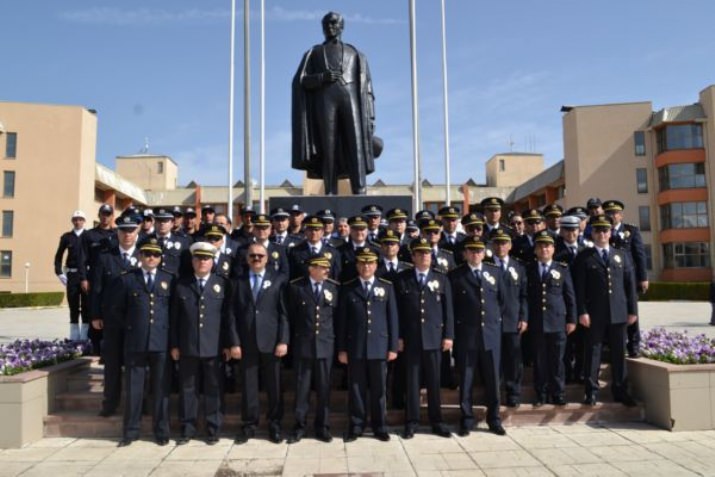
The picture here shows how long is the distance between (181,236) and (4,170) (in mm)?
35289

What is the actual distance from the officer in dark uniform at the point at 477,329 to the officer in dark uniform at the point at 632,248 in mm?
1876

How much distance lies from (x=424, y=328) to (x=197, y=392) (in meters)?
2.21

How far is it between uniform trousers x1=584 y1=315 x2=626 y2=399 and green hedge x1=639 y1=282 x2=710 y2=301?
2579cm

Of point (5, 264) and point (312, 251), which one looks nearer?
point (312, 251)

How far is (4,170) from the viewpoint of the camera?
1411 inches

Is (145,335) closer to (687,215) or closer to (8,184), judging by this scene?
(8,184)

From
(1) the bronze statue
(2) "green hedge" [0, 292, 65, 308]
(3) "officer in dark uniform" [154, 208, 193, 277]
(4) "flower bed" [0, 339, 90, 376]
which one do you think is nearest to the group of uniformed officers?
(3) "officer in dark uniform" [154, 208, 193, 277]

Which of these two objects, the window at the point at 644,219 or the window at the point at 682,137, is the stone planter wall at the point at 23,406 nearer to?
the window at the point at 644,219

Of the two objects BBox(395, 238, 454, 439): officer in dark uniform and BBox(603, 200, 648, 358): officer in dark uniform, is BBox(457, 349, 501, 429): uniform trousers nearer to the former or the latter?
BBox(395, 238, 454, 439): officer in dark uniform

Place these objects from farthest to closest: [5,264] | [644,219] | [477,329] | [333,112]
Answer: [644,219] < [5,264] < [333,112] < [477,329]

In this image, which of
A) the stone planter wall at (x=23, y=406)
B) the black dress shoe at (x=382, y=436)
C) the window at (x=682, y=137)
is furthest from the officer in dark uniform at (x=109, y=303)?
the window at (x=682, y=137)

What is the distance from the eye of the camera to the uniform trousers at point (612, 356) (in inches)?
230

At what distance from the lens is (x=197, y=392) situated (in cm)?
543

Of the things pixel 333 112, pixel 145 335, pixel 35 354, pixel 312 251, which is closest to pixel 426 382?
pixel 312 251
